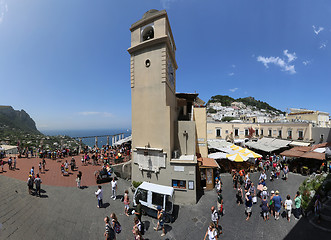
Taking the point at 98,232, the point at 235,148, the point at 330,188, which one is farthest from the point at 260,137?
the point at 98,232

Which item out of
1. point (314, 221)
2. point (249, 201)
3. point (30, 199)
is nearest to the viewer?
point (314, 221)

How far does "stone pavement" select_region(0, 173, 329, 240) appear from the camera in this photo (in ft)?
25.9

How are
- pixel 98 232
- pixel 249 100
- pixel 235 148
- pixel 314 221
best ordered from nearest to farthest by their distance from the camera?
pixel 98 232
pixel 314 221
pixel 235 148
pixel 249 100

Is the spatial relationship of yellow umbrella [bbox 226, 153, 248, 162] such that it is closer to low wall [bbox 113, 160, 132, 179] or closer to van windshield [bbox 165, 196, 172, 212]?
van windshield [bbox 165, 196, 172, 212]

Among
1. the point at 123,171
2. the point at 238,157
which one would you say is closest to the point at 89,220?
the point at 123,171

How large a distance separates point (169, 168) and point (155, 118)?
4376 millimetres

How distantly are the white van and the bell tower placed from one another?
203 centimetres

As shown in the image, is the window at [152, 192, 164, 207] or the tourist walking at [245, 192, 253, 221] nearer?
the tourist walking at [245, 192, 253, 221]

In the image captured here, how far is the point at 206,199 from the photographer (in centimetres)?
1193

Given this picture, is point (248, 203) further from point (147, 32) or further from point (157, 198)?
point (147, 32)

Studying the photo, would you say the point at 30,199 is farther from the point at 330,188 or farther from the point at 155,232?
the point at 330,188

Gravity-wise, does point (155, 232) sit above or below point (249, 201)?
below

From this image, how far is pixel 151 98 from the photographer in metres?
12.1

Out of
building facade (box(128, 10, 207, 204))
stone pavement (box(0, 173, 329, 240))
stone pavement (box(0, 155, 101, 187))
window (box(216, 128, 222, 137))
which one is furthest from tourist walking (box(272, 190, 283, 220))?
window (box(216, 128, 222, 137))
